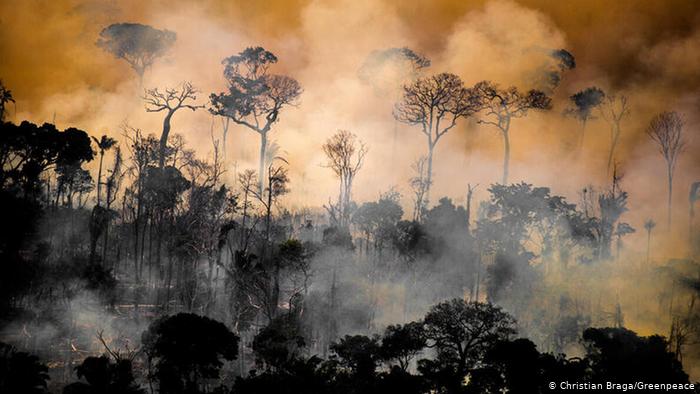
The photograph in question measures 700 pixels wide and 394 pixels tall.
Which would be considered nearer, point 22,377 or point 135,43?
point 22,377

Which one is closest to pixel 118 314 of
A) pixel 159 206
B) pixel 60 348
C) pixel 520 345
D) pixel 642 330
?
pixel 60 348

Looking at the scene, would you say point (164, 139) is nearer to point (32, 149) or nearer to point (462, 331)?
point (32, 149)

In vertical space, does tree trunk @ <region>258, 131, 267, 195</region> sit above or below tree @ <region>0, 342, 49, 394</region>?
above

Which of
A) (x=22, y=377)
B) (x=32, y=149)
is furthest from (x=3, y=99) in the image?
(x=22, y=377)

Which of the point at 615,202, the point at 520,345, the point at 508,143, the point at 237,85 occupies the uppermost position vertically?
the point at 237,85

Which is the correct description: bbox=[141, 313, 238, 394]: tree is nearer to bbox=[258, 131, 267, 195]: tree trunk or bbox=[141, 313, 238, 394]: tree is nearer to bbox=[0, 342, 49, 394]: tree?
bbox=[0, 342, 49, 394]: tree

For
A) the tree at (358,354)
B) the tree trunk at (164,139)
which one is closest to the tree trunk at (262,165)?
the tree trunk at (164,139)

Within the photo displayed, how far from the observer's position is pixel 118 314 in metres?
34.7

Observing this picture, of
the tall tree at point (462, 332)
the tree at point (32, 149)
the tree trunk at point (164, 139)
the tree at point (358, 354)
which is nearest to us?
the tree at point (358, 354)

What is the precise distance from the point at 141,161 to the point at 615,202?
152 feet

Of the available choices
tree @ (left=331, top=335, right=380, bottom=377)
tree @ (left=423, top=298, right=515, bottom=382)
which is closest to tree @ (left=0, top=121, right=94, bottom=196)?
tree @ (left=331, top=335, right=380, bottom=377)

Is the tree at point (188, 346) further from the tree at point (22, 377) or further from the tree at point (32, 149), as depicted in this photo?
the tree at point (32, 149)

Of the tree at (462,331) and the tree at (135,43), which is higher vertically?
the tree at (135,43)

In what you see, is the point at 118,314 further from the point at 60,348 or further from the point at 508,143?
the point at 508,143
